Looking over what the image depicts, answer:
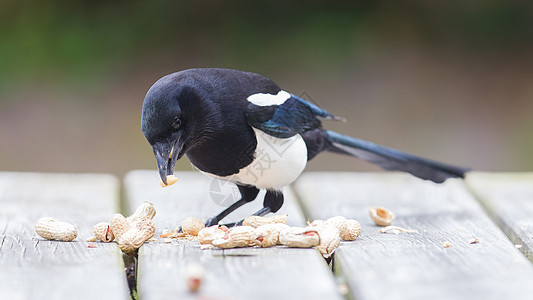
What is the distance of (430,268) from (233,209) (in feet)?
3.41

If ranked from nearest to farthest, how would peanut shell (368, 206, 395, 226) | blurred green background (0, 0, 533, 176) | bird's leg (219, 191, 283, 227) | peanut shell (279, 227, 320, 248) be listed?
peanut shell (279, 227, 320, 248), peanut shell (368, 206, 395, 226), bird's leg (219, 191, 283, 227), blurred green background (0, 0, 533, 176)

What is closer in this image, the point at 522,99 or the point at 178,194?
the point at 178,194

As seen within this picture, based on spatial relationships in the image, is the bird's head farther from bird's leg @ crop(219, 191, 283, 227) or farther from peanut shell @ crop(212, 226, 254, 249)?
bird's leg @ crop(219, 191, 283, 227)

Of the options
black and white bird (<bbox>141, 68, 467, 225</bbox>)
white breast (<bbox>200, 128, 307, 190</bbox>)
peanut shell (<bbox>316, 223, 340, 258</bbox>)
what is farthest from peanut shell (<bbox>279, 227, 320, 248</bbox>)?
white breast (<bbox>200, 128, 307, 190</bbox>)

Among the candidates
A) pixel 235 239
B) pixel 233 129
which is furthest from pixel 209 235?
pixel 233 129

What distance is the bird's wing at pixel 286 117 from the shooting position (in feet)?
8.75

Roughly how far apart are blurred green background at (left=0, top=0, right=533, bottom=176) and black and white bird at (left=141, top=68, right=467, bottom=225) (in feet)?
10.3

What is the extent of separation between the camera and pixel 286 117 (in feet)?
9.23

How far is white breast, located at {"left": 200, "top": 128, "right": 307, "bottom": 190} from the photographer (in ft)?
8.86

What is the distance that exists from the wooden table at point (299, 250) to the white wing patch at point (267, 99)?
399 millimetres

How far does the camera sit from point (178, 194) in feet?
10.2

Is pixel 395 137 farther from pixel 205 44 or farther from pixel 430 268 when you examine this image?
pixel 430 268

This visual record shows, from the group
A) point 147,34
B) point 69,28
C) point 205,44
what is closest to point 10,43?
point 69,28

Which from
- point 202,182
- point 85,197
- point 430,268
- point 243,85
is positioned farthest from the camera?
point 202,182
